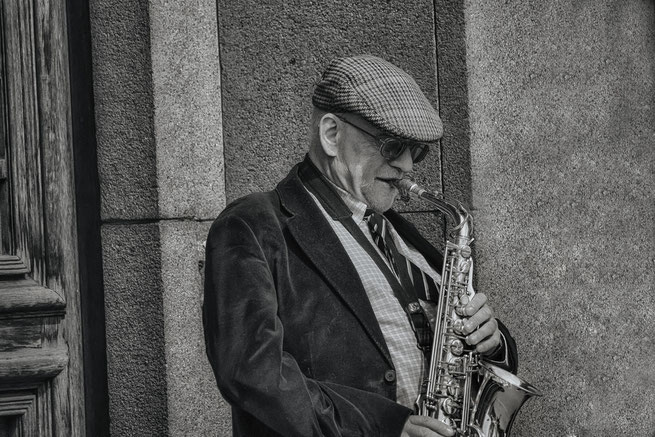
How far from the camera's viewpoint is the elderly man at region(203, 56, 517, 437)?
2.48 meters

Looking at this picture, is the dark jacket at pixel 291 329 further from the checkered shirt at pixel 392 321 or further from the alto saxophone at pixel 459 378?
the alto saxophone at pixel 459 378

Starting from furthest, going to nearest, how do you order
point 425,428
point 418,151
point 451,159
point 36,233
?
point 451,159 < point 36,233 < point 418,151 < point 425,428

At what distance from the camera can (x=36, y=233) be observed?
3.50 metres

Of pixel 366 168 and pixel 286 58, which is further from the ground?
pixel 286 58

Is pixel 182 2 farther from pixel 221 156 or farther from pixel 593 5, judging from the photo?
pixel 593 5

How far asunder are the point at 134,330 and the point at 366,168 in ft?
3.98

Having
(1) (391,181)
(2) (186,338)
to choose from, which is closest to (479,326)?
(1) (391,181)

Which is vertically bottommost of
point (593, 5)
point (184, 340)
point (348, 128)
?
point (184, 340)

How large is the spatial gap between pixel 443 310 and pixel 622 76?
5.96ft

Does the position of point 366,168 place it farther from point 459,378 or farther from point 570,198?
point 570,198

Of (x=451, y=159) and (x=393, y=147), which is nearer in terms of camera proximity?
(x=393, y=147)

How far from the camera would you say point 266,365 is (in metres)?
2.43

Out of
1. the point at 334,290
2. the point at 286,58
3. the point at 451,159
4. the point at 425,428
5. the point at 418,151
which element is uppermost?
the point at 286,58

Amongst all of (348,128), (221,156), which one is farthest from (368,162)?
(221,156)
